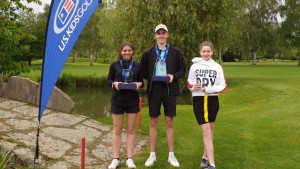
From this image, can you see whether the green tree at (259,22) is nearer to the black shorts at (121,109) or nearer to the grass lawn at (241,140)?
the grass lawn at (241,140)

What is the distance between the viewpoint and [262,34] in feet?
136

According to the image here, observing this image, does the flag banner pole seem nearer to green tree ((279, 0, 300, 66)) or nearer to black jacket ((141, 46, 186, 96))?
black jacket ((141, 46, 186, 96))

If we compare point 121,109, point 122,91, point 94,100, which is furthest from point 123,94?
point 94,100

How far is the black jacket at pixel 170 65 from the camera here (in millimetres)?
4617

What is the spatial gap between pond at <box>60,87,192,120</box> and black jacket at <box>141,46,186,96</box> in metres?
7.29

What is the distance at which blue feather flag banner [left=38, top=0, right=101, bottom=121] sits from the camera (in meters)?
4.21

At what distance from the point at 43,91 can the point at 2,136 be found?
1.62 m

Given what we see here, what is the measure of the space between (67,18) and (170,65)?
1.64 m

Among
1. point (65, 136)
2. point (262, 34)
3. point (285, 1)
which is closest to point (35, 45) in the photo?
point (262, 34)

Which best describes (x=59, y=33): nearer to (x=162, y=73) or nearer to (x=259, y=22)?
(x=162, y=73)

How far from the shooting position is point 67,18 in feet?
13.9

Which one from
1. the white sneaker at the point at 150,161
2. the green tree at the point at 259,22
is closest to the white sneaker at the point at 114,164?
the white sneaker at the point at 150,161

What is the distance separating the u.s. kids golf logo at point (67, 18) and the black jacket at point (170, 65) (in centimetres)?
116

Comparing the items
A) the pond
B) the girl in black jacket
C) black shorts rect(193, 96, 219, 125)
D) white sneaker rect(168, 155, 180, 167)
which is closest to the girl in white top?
black shorts rect(193, 96, 219, 125)
